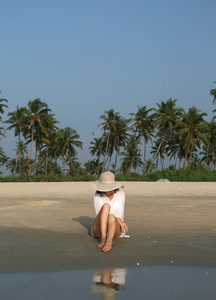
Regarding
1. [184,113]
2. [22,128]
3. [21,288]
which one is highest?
[184,113]

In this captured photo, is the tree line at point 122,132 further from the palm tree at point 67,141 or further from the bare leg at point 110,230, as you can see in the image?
the bare leg at point 110,230

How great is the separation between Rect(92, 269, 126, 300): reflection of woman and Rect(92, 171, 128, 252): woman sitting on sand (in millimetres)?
1091

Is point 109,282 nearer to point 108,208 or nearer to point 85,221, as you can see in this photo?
point 108,208

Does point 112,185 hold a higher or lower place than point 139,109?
lower

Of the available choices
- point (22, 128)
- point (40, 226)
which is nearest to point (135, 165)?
point (22, 128)

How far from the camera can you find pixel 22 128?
158 feet

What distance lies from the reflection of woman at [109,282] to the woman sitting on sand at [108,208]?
109 cm

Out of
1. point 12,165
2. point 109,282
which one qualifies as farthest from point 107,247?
point 12,165

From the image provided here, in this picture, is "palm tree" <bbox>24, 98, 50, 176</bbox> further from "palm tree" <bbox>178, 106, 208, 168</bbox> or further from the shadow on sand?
the shadow on sand

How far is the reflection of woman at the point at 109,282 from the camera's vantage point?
3171 millimetres

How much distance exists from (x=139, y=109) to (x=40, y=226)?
4783cm

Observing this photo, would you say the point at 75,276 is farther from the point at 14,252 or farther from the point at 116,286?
the point at 14,252

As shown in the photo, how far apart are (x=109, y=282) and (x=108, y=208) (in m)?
1.73

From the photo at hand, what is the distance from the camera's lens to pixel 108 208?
513cm
